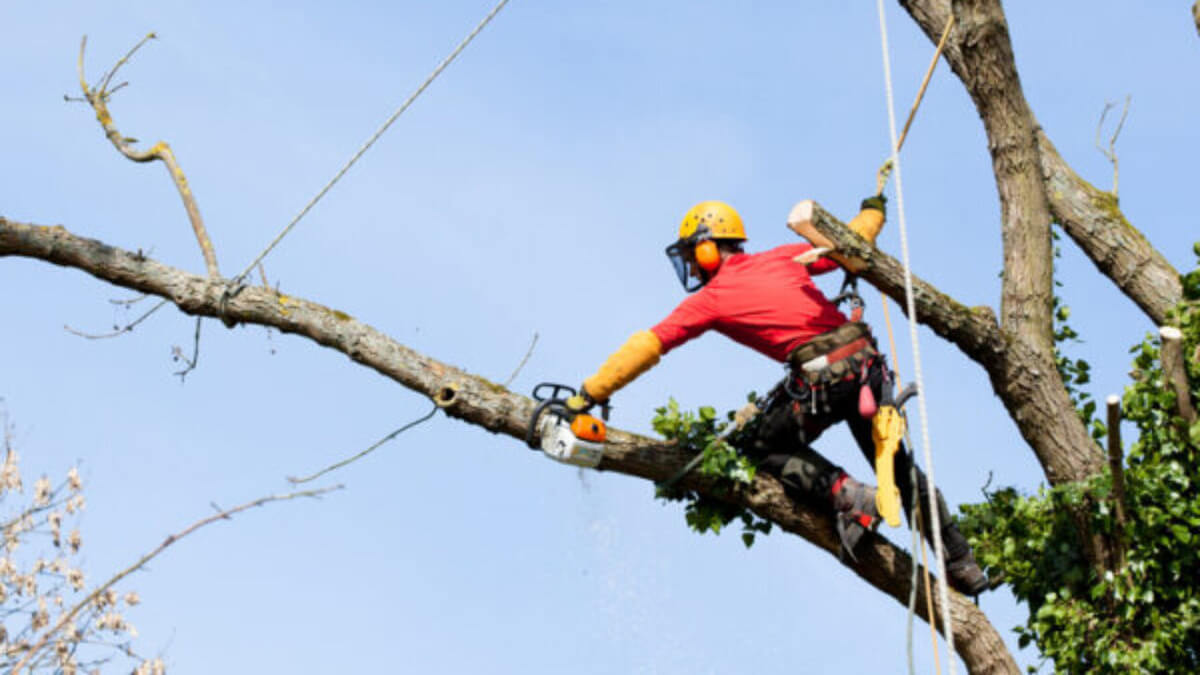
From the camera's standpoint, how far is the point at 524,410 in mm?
7344

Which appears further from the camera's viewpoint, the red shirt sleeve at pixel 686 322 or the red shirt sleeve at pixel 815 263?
the red shirt sleeve at pixel 815 263

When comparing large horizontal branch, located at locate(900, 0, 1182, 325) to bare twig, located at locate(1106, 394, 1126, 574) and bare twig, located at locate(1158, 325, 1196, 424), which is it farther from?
bare twig, located at locate(1106, 394, 1126, 574)

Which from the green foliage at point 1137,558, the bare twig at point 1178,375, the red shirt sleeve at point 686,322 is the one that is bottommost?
the green foliage at point 1137,558

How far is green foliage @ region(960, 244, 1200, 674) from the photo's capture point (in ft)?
23.2

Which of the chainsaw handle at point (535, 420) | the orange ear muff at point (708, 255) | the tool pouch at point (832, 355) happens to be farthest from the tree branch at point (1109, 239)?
the chainsaw handle at point (535, 420)

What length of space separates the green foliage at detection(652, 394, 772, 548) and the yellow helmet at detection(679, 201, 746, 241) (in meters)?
0.77

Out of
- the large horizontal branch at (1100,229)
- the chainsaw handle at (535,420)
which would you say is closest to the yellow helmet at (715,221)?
the chainsaw handle at (535,420)

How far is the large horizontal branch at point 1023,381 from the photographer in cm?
723

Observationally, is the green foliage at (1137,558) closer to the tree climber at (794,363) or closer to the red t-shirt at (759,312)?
the tree climber at (794,363)

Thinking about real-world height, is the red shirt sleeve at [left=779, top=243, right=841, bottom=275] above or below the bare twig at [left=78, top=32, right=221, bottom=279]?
below

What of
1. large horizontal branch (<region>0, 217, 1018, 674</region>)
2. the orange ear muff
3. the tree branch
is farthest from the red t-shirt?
the tree branch

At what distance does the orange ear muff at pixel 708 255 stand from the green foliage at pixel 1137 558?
186 cm

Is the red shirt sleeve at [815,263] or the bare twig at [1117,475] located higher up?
the red shirt sleeve at [815,263]

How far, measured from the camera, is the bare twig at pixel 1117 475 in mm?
6641
